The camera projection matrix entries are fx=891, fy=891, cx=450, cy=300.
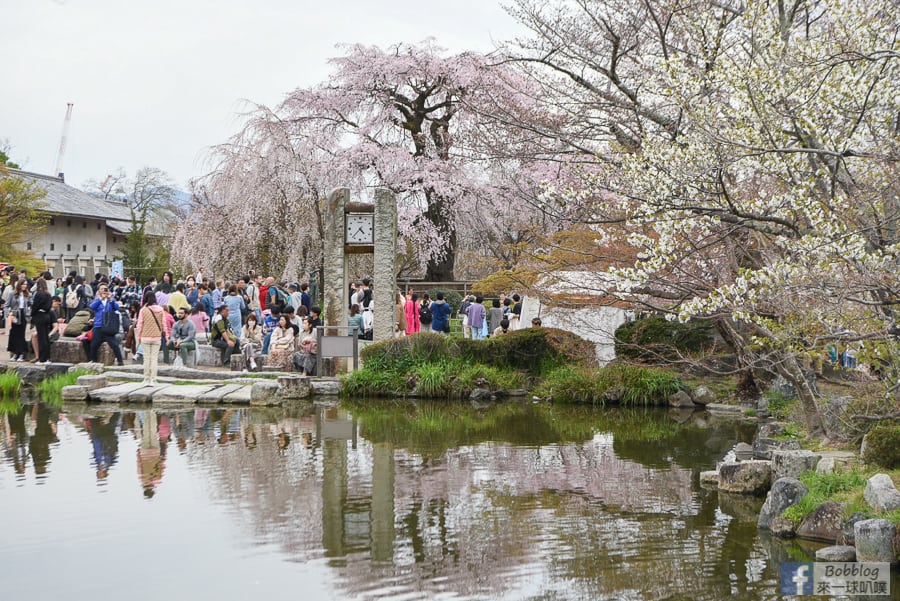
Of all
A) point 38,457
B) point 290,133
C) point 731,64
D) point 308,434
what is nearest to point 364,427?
point 308,434

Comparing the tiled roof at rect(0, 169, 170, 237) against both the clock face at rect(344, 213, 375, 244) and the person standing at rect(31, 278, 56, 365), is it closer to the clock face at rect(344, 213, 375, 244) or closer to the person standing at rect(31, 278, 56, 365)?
the person standing at rect(31, 278, 56, 365)

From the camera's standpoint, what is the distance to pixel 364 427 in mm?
12227

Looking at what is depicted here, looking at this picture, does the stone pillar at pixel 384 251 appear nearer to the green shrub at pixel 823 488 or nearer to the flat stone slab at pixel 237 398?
the flat stone slab at pixel 237 398

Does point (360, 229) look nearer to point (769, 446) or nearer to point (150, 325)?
point (150, 325)

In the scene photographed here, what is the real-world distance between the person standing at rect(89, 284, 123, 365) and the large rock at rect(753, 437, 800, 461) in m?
11.2

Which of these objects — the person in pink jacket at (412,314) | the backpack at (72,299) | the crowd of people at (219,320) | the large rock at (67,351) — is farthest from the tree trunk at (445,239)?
the large rock at (67,351)

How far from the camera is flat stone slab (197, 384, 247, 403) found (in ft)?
46.7

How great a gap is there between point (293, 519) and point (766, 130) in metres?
4.80

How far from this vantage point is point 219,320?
54.6 ft

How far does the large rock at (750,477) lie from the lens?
27.4 feet

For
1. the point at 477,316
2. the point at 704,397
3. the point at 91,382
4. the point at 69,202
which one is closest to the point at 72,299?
the point at 91,382

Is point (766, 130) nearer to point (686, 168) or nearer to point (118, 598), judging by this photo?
point (686, 168)

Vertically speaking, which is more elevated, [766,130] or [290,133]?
[290,133]

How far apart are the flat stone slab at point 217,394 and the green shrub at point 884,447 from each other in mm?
9829
